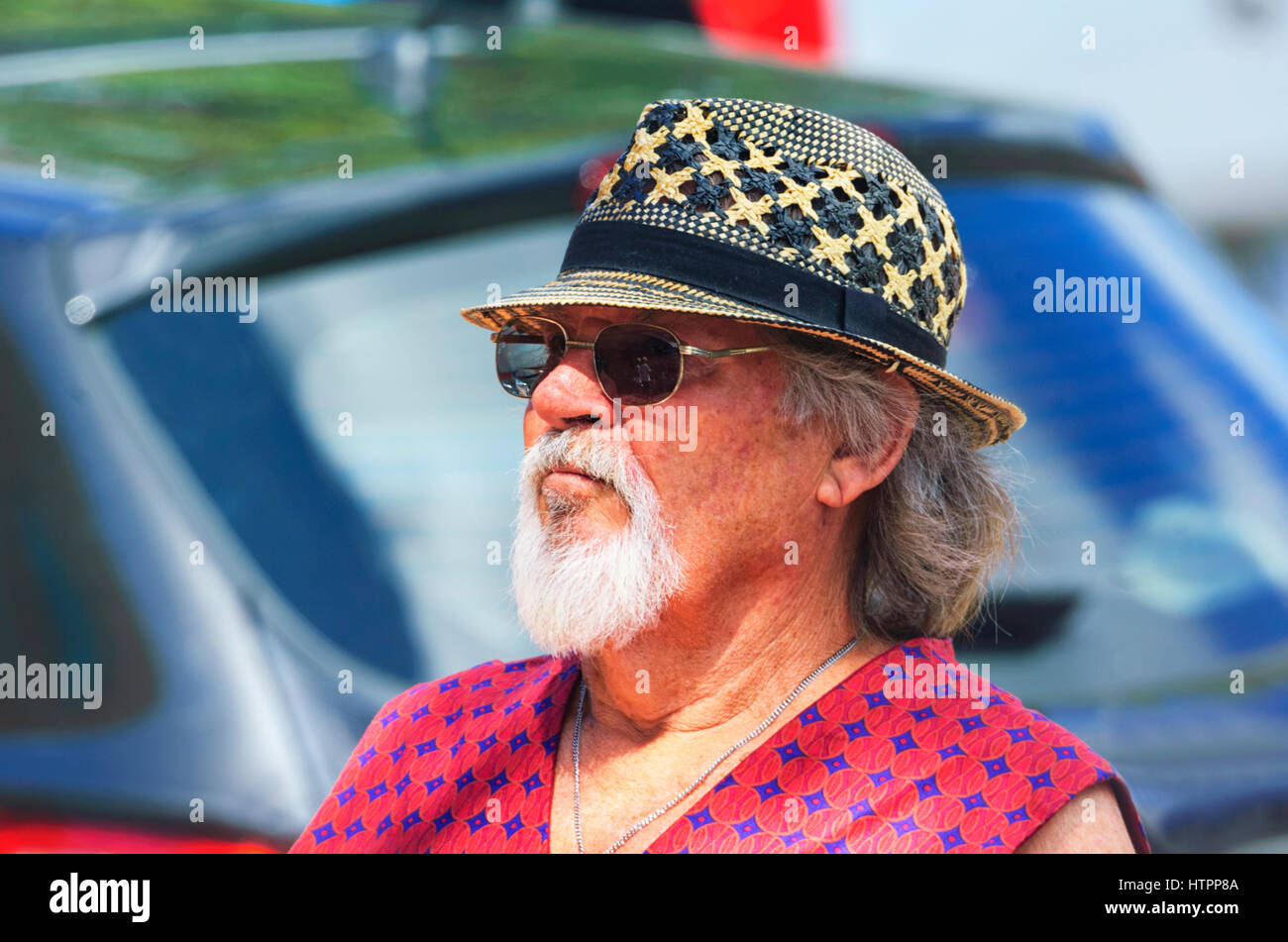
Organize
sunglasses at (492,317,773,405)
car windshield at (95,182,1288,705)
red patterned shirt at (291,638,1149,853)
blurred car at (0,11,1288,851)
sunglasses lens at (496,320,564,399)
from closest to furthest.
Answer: red patterned shirt at (291,638,1149,853)
sunglasses at (492,317,773,405)
sunglasses lens at (496,320,564,399)
blurred car at (0,11,1288,851)
car windshield at (95,182,1288,705)

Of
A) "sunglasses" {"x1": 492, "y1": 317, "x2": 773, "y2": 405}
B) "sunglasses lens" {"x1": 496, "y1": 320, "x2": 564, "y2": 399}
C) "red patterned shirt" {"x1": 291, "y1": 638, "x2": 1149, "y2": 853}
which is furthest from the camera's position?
"sunglasses lens" {"x1": 496, "y1": 320, "x2": 564, "y2": 399}

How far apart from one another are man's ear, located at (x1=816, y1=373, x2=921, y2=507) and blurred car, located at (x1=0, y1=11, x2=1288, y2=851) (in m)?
0.71

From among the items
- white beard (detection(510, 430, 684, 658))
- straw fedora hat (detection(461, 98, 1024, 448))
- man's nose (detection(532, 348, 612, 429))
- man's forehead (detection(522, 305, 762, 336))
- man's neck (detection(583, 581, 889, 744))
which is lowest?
man's neck (detection(583, 581, 889, 744))

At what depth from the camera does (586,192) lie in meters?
2.92

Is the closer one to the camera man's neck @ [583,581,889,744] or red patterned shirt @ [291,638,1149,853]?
red patterned shirt @ [291,638,1149,853]

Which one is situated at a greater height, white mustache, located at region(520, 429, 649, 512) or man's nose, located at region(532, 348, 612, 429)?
man's nose, located at region(532, 348, 612, 429)

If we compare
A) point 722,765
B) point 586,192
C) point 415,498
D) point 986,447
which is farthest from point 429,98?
point 722,765

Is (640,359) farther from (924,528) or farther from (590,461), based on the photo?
(924,528)

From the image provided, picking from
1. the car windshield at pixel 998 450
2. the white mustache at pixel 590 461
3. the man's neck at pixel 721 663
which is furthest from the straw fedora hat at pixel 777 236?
the car windshield at pixel 998 450

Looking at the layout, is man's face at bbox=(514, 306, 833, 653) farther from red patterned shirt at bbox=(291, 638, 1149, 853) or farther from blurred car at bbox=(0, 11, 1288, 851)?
blurred car at bbox=(0, 11, 1288, 851)

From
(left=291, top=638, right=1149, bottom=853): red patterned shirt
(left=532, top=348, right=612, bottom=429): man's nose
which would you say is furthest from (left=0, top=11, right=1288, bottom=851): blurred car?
(left=532, top=348, right=612, bottom=429): man's nose

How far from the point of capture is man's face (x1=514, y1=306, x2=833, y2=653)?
6.45 feet

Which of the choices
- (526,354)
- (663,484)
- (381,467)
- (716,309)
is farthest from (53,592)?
(716,309)

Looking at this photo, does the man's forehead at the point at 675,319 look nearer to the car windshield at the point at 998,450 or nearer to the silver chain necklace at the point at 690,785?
the silver chain necklace at the point at 690,785
